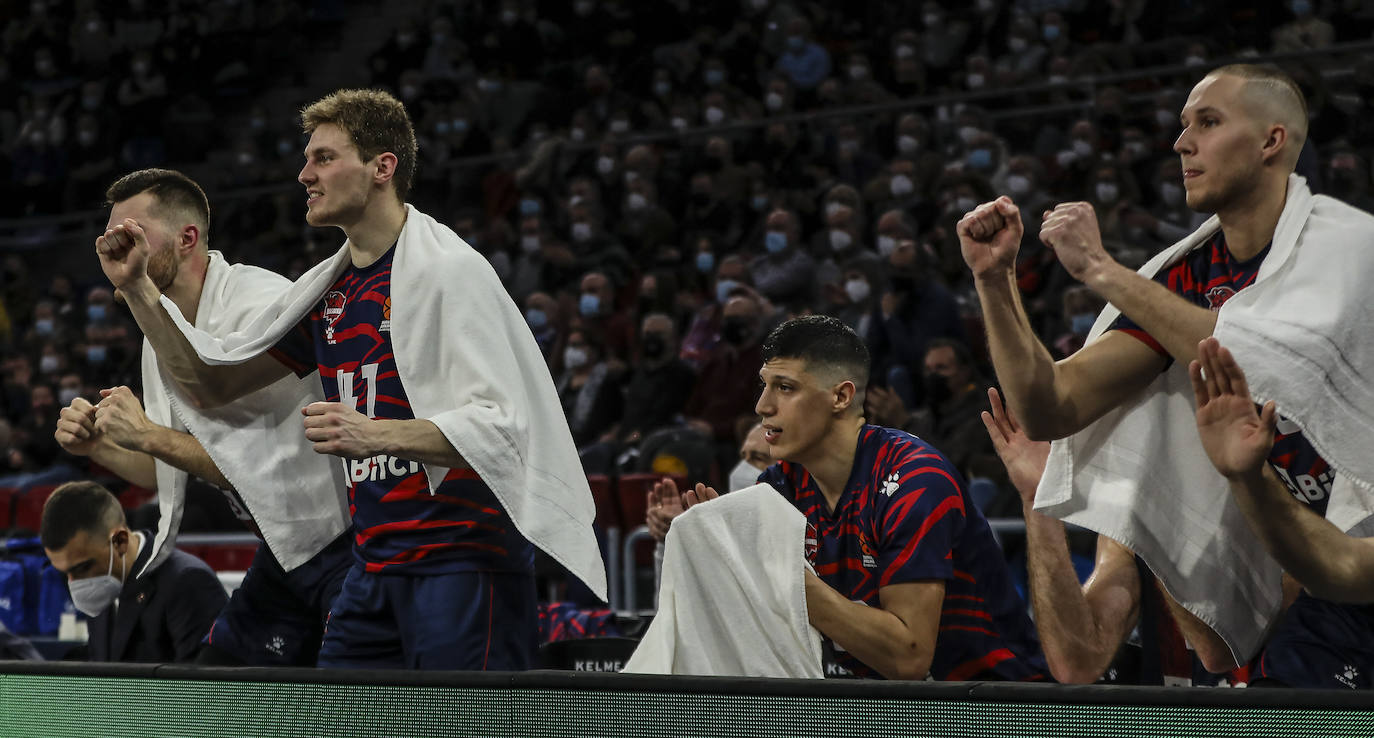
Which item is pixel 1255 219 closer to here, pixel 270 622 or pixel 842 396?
pixel 842 396

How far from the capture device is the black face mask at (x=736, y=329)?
30.5ft

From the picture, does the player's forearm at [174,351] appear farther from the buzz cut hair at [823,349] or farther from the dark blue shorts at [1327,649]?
the dark blue shorts at [1327,649]

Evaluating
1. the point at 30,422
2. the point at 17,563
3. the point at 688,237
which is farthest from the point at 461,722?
the point at 30,422

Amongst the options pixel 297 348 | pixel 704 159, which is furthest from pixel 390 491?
pixel 704 159

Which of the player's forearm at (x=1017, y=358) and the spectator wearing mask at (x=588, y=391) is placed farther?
the spectator wearing mask at (x=588, y=391)

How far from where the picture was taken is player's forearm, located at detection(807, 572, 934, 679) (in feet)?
10.7

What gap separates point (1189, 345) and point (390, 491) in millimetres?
1838

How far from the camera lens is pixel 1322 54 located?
8.52m

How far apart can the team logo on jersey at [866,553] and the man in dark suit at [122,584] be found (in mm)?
2528

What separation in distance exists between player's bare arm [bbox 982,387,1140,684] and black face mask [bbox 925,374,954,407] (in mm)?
4256

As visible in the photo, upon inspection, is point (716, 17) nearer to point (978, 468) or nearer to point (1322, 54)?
point (1322, 54)

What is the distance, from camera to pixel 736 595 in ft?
10.7

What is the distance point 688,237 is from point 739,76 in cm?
225

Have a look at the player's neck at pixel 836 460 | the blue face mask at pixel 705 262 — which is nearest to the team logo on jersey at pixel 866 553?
the player's neck at pixel 836 460
